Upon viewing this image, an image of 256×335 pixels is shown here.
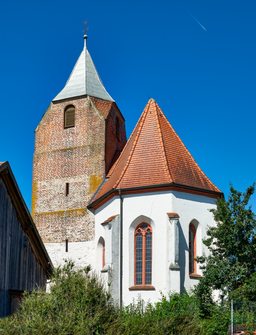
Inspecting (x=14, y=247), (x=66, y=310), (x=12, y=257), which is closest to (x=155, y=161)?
(x=14, y=247)

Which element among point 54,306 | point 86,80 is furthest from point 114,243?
point 86,80

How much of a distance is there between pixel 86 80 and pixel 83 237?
1028 cm

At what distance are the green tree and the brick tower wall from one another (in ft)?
26.7

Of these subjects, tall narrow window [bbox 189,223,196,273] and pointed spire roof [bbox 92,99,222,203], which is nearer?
tall narrow window [bbox 189,223,196,273]

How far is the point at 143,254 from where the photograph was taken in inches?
781

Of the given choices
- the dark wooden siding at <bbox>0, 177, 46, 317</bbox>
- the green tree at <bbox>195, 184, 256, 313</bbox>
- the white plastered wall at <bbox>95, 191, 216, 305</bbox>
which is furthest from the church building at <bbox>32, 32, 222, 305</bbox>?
the dark wooden siding at <bbox>0, 177, 46, 317</bbox>

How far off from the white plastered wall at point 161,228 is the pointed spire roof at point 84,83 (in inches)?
363

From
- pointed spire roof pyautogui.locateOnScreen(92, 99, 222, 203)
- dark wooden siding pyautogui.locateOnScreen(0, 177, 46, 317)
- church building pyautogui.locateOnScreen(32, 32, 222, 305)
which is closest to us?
dark wooden siding pyautogui.locateOnScreen(0, 177, 46, 317)

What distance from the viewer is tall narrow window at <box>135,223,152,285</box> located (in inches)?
769

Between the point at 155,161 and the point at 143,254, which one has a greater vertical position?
the point at 155,161

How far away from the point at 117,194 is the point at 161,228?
2.61 meters

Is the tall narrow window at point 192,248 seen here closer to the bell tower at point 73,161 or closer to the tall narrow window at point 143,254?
the tall narrow window at point 143,254

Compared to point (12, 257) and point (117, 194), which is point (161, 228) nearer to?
point (117, 194)

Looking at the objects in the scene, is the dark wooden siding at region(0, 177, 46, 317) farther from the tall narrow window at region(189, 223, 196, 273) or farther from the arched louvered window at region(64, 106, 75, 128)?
the arched louvered window at region(64, 106, 75, 128)
